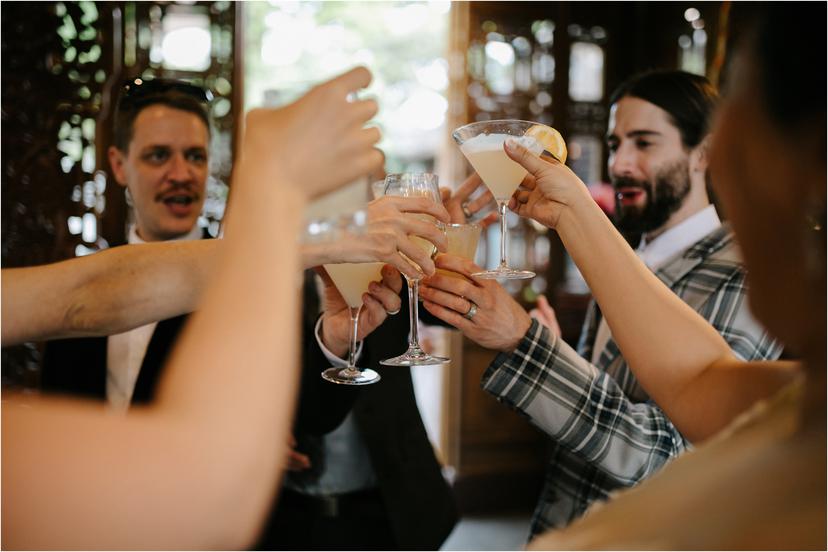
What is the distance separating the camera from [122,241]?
3551 mm

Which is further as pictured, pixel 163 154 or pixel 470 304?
pixel 163 154

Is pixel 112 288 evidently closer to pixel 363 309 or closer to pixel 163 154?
pixel 363 309

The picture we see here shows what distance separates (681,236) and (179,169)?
159cm

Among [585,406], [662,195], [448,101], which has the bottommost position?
[585,406]

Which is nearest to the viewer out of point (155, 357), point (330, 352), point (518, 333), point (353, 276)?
point (353, 276)

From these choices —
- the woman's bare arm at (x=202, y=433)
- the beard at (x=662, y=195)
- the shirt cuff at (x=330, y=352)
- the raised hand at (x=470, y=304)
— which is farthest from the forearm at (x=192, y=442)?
the beard at (x=662, y=195)

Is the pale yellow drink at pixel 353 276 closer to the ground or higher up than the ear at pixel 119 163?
closer to the ground

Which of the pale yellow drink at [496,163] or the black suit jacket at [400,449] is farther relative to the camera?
the black suit jacket at [400,449]

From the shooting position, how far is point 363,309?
5.69 ft

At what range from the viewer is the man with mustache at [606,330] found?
1703 mm

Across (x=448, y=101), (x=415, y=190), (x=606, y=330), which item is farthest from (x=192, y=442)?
(x=448, y=101)

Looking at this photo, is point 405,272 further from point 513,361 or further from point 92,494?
point 92,494

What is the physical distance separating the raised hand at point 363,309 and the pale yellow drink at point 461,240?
111 mm

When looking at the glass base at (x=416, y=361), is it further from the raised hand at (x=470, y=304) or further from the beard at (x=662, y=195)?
the beard at (x=662, y=195)
